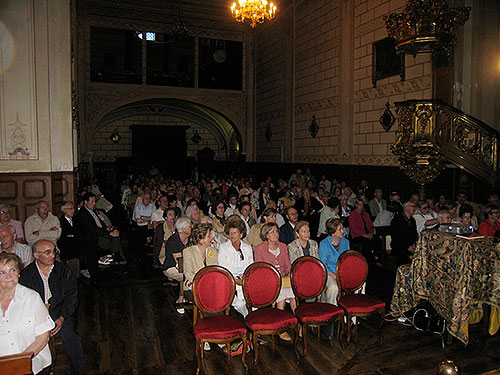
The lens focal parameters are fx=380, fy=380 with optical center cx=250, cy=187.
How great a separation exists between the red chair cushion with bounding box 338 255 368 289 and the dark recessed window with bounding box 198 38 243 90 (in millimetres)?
14513

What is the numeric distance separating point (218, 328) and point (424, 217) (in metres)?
4.53

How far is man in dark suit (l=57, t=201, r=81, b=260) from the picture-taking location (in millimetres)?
5758

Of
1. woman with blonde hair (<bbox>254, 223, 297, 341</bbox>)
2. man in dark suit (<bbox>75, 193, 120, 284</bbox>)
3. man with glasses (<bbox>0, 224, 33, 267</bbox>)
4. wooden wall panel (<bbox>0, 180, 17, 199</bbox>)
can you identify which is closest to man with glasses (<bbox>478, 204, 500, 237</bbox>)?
woman with blonde hair (<bbox>254, 223, 297, 341</bbox>)

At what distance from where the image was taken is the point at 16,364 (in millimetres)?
2420

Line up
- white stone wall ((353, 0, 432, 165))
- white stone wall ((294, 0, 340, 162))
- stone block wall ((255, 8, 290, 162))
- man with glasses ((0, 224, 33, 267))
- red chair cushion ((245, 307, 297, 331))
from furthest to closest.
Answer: stone block wall ((255, 8, 290, 162)), white stone wall ((294, 0, 340, 162)), white stone wall ((353, 0, 432, 165)), man with glasses ((0, 224, 33, 267)), red chair cushion ((245, 307, 297, 331))

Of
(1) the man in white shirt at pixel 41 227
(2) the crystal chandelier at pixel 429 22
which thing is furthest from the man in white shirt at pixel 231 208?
(2) the crystal chandelier at pixel 429 22

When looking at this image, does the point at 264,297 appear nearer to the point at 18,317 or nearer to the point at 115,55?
the point at 18,317

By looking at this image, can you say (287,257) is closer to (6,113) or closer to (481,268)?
(481,268)

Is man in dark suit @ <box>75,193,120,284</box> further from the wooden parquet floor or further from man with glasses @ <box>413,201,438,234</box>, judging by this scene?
man with glasses @ <box>413,201,438,234</box>

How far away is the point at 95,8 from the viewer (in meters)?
15.2

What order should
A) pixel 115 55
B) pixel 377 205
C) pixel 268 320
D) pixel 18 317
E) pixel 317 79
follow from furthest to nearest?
pixel 115 55
pixel 317 79
pixel 377 205
pixel 268 320
pixel 18 317

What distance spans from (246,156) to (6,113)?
40.8ft

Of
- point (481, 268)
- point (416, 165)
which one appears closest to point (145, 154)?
point (416, 165)

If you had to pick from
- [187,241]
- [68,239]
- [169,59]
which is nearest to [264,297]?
[187,241]
